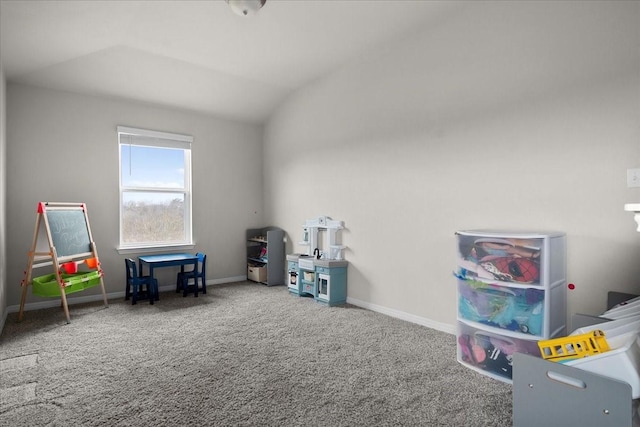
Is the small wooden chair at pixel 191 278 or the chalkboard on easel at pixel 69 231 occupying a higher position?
the chalkboard on easel at pixel 69 231

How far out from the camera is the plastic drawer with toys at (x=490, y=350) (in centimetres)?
211

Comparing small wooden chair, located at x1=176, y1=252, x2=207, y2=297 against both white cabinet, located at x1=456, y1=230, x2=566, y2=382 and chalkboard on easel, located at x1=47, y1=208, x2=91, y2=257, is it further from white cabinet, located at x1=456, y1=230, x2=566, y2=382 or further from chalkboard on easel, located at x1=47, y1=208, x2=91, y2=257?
white cabinet, located at x1=456, y1=230, x2=566, y2=382

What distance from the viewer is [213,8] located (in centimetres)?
282

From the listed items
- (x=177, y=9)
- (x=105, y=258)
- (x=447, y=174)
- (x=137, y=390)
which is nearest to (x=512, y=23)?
(x=447, y=174)

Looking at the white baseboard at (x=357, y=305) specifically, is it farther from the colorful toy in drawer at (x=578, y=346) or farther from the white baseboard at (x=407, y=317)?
the colorful toy in drawer at (x=578, y=346)

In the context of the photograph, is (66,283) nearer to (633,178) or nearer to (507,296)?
(507,296)

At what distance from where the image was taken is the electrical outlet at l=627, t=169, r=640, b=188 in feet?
6.63

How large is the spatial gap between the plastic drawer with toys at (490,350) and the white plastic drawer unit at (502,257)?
37 centimetres

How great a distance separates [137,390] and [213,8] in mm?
2831

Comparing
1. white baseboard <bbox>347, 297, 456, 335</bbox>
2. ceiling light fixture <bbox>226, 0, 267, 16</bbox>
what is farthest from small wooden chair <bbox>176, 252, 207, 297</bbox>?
ceiling light fixture <bbox>226, 0, 267, 16</bbox>

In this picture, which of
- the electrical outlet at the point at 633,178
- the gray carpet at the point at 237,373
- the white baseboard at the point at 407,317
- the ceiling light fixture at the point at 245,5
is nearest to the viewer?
the gray carpet at the point at 237,373

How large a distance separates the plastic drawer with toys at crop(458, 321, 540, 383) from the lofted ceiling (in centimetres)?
255

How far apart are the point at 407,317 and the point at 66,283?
3.27 meters

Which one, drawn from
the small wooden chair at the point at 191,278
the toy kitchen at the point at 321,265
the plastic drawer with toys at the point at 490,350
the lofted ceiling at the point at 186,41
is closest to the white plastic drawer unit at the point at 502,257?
the plastic drawer with toys at the point at 490,350
